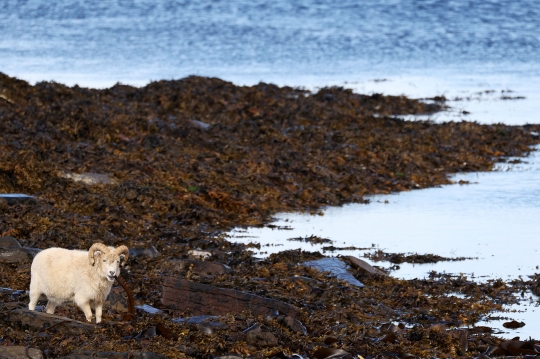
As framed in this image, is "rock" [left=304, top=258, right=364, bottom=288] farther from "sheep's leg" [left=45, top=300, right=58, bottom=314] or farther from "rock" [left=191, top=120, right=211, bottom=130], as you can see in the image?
"rock" [left=191, top=120, right=211, bottom=130]

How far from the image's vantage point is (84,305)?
8000mm

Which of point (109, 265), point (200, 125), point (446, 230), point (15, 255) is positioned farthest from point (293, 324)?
point (200, 125)

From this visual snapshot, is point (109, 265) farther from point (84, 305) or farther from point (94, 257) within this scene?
point (84, 305)

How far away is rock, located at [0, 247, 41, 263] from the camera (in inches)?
421

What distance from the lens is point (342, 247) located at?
13.6 metres

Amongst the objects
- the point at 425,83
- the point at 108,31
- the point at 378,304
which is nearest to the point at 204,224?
the point at 378,304

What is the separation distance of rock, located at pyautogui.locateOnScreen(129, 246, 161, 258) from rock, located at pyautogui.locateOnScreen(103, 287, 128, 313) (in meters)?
2.80

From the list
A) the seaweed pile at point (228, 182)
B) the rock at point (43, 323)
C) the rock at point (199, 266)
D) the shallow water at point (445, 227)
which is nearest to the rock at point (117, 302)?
the seaweed pile at point (228, 182)

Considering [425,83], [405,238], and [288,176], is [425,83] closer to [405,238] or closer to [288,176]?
[288,176]

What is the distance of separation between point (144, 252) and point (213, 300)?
3.36 metres

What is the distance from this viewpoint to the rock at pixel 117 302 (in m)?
9.09

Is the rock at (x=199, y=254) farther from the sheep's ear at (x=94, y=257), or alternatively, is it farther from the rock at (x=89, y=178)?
the sheep's ear at (x=94, y=257)

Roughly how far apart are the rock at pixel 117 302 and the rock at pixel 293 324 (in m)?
1.64

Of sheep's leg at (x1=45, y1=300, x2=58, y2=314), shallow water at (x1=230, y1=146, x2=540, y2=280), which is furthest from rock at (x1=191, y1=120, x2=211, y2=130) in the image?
sheep's leg at (x1=45, y1=300, x2=58, y2=314)
